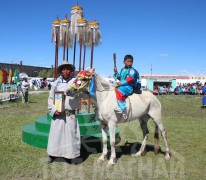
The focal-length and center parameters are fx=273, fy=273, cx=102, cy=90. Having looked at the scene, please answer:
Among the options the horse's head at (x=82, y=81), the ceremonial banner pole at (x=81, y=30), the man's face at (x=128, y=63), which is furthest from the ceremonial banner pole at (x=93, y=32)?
the horse's head at (x=82, y=81)

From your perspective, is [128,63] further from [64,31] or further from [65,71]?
[64,31]

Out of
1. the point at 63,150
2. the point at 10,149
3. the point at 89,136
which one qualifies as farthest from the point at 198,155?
the point at 10,149

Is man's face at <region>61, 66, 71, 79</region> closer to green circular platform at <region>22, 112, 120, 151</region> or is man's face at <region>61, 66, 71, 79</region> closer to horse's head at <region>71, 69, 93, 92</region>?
horse's head at <region>71, 69, 93, 92</region>

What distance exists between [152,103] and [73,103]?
186cm

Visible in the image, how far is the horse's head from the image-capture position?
5.25 meters

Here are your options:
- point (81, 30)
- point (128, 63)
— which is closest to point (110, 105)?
point (128, 63)

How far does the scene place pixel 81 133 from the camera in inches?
278

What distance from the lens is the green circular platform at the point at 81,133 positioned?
6.79 meters

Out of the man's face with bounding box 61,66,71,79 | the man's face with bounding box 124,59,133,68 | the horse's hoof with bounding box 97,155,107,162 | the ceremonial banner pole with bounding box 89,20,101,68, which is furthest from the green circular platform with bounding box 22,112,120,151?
the ceremonial banner pole with bounding box 89,20,101,68

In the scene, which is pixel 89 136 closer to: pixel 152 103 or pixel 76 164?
pixel 76 164

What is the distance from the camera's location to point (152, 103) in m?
6.25

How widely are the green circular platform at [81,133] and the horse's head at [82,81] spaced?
1.84 metres

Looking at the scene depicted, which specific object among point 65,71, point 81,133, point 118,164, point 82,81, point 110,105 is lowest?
point 118,164

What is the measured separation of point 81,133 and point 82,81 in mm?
2170
